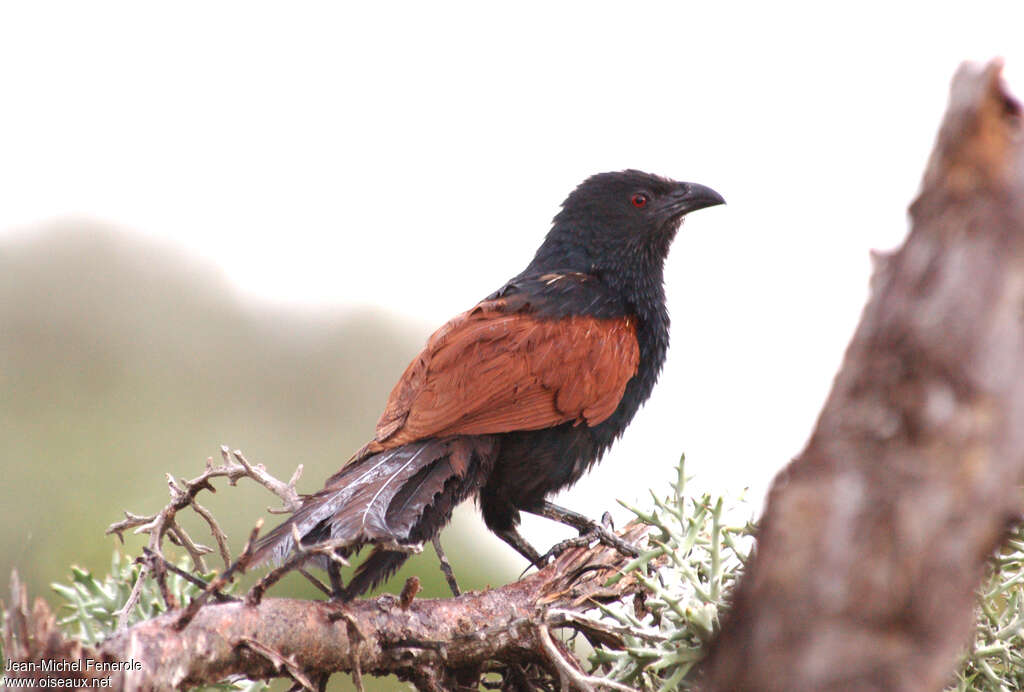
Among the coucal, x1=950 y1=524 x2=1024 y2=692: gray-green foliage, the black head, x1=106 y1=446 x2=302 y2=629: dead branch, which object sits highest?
the black head

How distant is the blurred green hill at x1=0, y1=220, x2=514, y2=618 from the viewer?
4684 millimetres

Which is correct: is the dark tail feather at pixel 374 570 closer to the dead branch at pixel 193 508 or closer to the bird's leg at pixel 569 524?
the dead branch at pixel 193 508

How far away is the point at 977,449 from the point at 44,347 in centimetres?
628

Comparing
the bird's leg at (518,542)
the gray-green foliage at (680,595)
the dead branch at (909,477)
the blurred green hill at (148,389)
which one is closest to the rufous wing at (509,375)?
the bird's leg at (518,542)

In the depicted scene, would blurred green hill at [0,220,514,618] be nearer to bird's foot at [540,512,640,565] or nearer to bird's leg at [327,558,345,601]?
bird's foot at [540,512,640,565]

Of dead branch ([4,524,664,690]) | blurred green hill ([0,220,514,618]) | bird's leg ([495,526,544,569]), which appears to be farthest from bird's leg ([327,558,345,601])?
blurred green hill ([0,220,514,618])

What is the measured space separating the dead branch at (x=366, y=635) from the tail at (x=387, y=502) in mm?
127

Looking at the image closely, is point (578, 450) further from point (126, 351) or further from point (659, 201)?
point (126, 351)

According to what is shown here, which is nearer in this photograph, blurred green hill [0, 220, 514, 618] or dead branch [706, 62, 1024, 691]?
dead branch [706, 62, 1024, 691]

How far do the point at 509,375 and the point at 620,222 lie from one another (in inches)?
48.2

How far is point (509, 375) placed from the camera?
3.15 meters

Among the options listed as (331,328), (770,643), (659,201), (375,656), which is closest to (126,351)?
(331,328)

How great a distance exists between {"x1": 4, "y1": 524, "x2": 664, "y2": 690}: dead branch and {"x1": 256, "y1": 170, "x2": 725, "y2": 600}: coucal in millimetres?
180

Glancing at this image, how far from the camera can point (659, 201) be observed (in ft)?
13.7
